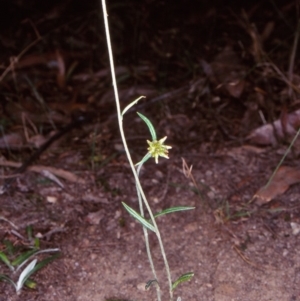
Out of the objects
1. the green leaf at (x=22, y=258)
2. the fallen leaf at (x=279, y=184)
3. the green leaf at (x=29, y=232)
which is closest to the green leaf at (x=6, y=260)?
the green leaf at (x=22, y=258)

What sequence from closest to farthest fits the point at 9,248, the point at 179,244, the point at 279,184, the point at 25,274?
1. the point at 25,274
2. the point at 9,248
3. the point at 179,244
4. the point at 279,184

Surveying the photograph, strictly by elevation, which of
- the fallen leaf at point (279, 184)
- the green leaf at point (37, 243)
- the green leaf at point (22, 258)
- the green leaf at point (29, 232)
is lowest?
the fallen leaf at point (279, 184)

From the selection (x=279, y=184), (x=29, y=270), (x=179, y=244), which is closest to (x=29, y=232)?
(x=29, y=270)

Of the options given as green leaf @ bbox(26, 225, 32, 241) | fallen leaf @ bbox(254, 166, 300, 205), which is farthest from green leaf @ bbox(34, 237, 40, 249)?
fallen leaf @ bbox(254, 166, 300, 205)

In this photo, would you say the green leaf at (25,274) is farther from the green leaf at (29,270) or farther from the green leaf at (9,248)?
the green leaf at (9,248)

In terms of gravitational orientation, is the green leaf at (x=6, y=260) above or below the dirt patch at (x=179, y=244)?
above

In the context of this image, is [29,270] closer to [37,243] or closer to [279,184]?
[37,243]

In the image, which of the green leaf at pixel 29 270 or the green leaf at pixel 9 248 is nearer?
the green leaf at pixel 29 270

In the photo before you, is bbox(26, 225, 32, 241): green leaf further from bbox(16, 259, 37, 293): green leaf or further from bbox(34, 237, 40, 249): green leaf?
bbox(16, 259, 37, 293): green leaf
